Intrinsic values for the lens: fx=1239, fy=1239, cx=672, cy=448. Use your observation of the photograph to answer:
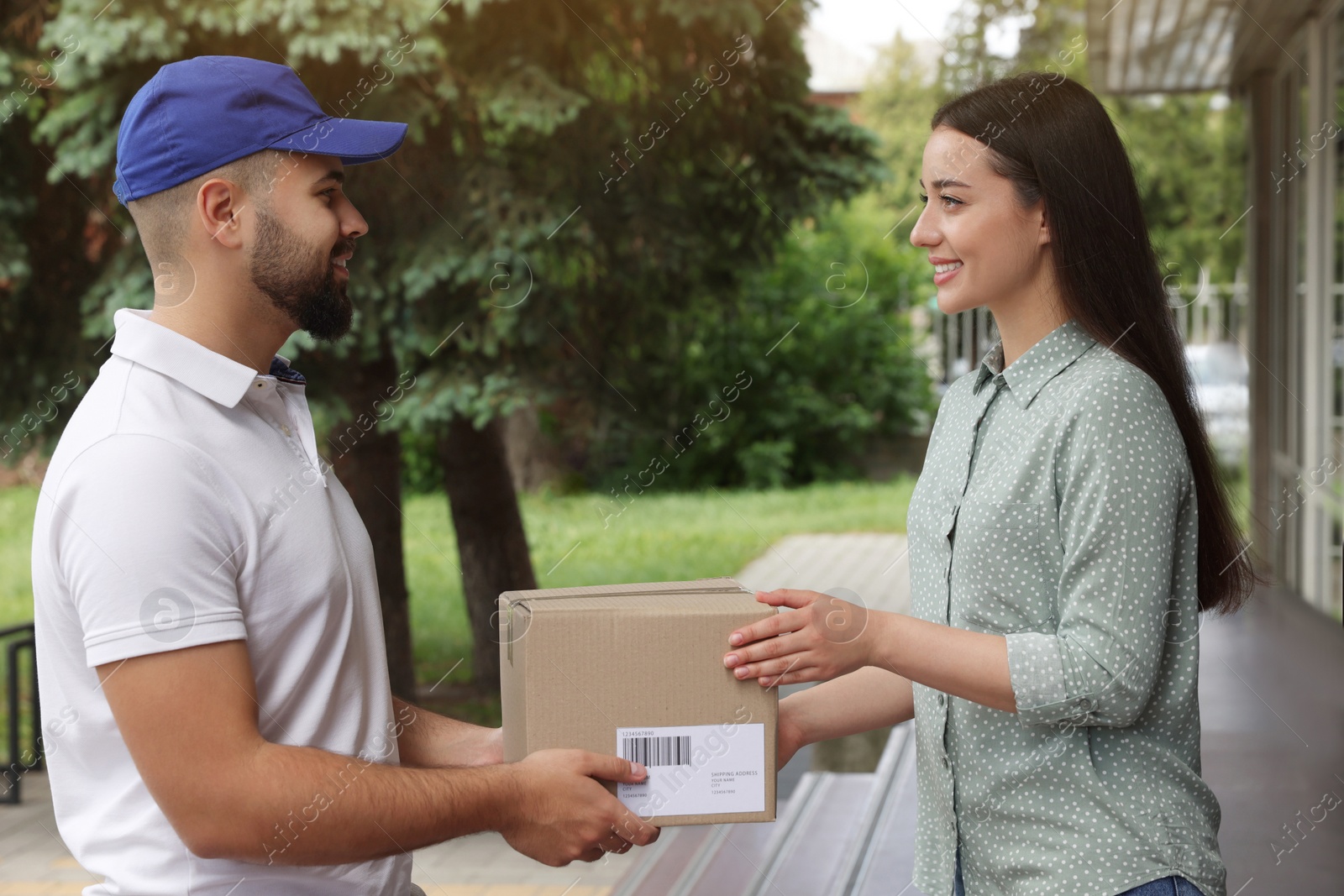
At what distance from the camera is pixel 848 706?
190cm

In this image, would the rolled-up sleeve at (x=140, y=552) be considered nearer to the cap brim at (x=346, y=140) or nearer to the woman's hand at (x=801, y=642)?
the cap brim at (x=346, y=140)

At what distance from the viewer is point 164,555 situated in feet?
4.31

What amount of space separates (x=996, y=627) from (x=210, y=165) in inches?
45.0

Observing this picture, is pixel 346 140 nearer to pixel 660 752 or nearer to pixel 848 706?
pixel 660 752

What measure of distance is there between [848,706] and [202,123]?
48.2 inches

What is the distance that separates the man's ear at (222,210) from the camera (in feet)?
5.19

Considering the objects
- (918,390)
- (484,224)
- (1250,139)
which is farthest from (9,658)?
(918,390)

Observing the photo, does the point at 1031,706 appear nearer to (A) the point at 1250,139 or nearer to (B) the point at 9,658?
(B) the point at 9,658

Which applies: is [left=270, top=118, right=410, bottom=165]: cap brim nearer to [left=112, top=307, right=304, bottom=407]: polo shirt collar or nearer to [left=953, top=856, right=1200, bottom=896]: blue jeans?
[left=112, top=307, right=304, bottom=407]: polo shirt collar

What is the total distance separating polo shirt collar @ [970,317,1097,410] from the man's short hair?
1.00 m

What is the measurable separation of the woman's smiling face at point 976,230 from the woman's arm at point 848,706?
59 cm

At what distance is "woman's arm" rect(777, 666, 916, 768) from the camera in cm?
187

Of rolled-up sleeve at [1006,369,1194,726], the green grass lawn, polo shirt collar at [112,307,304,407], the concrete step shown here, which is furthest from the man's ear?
the green grass lawn

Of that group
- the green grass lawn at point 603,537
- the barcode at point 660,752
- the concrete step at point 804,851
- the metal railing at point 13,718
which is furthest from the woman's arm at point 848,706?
the green grass lawn at point 603,537
